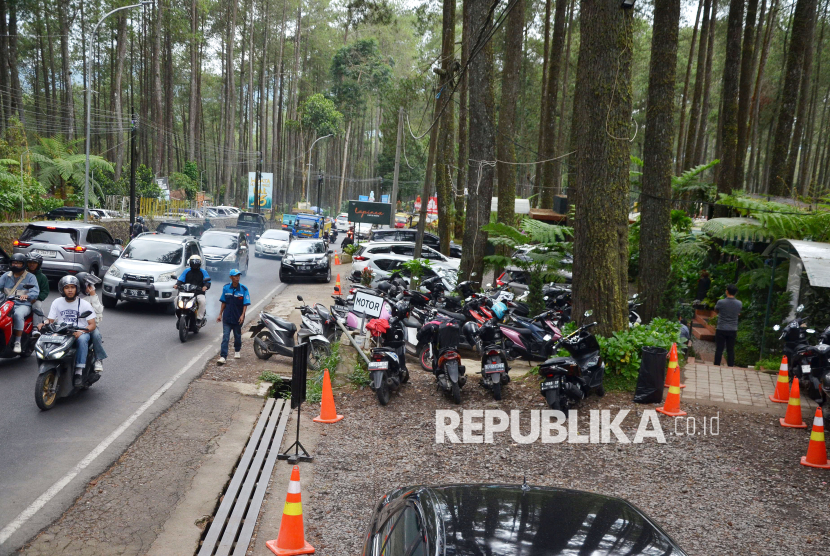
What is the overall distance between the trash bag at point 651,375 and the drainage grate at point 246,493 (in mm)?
4788

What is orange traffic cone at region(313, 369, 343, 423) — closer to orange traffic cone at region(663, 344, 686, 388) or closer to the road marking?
the road marking

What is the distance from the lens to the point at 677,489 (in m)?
6.79

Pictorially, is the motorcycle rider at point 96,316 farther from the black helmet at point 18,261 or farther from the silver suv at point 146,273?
the silver suv at point 146,273

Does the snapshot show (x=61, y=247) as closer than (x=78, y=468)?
No

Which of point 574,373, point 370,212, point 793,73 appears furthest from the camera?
point 370,212

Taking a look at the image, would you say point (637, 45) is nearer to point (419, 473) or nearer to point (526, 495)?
point (419, 473)

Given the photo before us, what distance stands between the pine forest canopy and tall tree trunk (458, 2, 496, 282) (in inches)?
2.2

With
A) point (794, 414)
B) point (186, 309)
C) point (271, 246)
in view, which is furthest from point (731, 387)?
point (271, 246)

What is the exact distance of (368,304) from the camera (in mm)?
10875

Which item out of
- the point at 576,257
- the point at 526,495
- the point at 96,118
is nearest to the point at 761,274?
the point at 576,257

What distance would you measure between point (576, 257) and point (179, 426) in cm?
613

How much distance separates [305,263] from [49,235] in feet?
31.2

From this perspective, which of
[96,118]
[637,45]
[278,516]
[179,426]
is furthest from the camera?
[96,118]

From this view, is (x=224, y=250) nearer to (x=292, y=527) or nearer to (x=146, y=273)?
(x=146, y=273)
